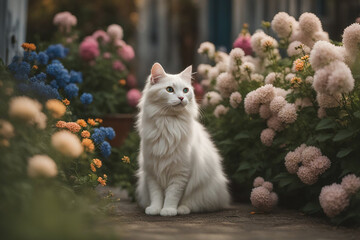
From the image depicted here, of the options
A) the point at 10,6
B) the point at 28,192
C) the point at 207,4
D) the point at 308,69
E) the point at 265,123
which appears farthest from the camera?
the point at 207,4

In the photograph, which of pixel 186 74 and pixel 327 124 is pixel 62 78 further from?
pixel 327 124

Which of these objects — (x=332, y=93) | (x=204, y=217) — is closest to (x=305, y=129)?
(x=332, y=93)

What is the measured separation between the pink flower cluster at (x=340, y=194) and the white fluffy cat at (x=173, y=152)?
1.05 m

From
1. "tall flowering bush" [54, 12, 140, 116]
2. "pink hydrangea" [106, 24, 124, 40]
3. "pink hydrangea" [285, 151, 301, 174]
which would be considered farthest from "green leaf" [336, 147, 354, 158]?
"pink hydrangea" [106, 24, 124, 40]

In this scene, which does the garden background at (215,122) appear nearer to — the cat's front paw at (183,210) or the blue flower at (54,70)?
the blue flower at (54,70)

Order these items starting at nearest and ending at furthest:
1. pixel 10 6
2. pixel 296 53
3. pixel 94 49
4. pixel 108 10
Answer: pixel 296 53
pixel 10 6
pixel 94 49
pixel 108 10

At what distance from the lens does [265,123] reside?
4.08m

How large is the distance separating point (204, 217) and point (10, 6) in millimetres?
3291

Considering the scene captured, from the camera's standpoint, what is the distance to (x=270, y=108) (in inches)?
139

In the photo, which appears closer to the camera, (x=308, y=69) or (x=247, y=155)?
(x=308, y=69)

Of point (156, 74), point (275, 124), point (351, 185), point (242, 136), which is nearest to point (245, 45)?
point (242, 136)

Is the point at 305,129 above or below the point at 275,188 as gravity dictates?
above

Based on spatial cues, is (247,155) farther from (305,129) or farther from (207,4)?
(207,4)

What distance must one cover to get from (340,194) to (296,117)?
28.5 inches
